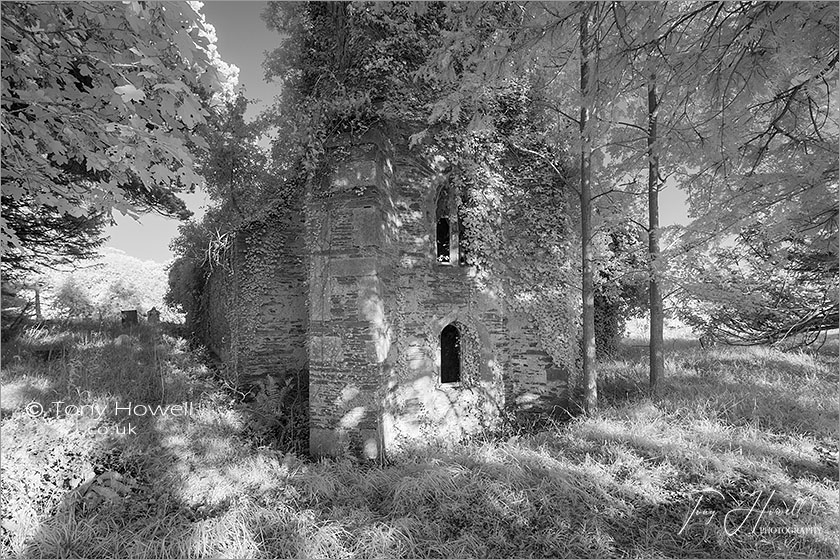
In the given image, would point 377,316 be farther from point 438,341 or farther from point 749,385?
point 749,385

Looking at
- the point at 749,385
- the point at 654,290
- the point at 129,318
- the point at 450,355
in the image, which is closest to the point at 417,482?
the point at 450,355

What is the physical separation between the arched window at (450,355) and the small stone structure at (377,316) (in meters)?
0.02

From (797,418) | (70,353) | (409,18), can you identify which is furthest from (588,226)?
(70,353)

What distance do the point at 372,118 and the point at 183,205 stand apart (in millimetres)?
6602

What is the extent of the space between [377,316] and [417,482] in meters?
3.07

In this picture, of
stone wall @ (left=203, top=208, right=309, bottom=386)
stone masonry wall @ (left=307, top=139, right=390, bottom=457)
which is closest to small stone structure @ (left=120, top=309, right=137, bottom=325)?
stone wall @ (left=203, top=208, right=309, bottom=386)

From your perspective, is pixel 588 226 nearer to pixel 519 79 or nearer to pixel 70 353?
pixel 519 79

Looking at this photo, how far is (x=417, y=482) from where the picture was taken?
5285 millimetres

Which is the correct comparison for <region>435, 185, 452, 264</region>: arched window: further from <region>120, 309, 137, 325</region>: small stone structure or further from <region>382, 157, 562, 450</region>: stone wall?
<region>120, 309, 137, 325</region>: small stone structure

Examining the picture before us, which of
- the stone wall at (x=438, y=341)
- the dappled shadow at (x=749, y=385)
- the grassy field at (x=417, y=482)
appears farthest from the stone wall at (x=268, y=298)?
the dappled shadow at (x=749, y=385)

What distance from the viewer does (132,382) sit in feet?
26.0

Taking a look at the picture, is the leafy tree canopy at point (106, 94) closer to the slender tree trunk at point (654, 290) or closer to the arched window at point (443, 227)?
the arched window at point (443, 227)

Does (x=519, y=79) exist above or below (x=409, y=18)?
below

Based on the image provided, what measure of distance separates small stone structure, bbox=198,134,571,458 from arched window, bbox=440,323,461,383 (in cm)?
2
